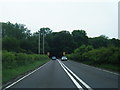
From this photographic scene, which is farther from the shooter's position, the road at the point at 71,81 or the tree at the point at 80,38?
the tree at the point at 80,38

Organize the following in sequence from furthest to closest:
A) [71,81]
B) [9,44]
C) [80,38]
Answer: [80,38], [9,44], [71,81]

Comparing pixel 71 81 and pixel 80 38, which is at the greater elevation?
pixel 80 38

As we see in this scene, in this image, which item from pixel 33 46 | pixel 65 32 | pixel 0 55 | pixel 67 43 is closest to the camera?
pixel 0 55

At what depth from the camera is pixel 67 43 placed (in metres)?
160

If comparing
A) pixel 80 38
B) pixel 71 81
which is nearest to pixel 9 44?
pixel 71 81

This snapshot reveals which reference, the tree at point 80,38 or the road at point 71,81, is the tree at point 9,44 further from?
the tree at point 80,38

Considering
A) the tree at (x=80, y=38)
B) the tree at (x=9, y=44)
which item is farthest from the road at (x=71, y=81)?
the tree at (x=80, y=38)

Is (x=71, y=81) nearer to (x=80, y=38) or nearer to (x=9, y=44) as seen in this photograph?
(x=9, y=44)

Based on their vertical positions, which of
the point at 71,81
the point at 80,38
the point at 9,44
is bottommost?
the point at 71,81

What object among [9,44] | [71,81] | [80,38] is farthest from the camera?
[80,38]

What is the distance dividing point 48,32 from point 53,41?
26229 millimetres

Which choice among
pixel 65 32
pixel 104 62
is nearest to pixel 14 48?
pixel 104 62

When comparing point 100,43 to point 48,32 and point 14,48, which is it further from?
point 14,48

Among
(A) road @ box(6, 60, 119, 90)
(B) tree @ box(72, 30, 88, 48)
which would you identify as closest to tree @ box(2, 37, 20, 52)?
(A) road @ box(6, 60, 119, 90)
